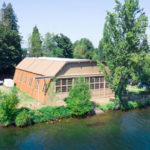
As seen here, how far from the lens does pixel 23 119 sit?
67.9 ft

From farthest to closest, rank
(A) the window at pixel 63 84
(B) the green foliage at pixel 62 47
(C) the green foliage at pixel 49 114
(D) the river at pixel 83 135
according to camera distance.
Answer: (B) the green foliage at pixel 62 47 < (A) the window at pixel 63 84 < (C) the green foliage at pixel 49 114 < (D) the river at pixel 83 135

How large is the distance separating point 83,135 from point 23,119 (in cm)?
689

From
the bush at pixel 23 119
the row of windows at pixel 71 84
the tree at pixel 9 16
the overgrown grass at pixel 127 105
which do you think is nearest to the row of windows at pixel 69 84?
the row of windows at pixel 71 84

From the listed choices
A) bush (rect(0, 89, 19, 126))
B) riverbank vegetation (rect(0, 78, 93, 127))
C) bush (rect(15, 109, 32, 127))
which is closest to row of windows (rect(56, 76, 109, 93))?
riverbank vegetation (rect(0, 78, 93, 127))

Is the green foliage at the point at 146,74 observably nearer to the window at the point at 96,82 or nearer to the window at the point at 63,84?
the window at the point at 96,82

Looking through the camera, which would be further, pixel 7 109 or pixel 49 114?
pixel 49 114

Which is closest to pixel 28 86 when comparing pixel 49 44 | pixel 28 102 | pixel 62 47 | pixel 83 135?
pixel 28 102

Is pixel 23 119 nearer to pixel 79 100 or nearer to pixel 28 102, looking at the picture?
pixel 79 100

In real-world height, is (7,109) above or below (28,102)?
above

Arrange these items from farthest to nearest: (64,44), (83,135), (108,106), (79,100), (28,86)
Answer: (64,44)
(28,86)
(108,106)
(79,100)
(83,135)

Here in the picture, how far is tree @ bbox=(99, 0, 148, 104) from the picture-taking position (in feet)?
82.2

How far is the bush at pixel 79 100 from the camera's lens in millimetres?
23528

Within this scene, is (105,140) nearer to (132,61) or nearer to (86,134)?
(86,134)

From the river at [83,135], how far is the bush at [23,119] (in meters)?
0.66
